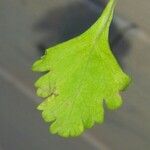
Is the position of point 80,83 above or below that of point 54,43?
above

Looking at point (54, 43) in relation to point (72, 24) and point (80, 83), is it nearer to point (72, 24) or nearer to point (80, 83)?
point (72, 24)

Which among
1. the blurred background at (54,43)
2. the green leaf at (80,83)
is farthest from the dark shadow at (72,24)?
the green leaf at (80,83)

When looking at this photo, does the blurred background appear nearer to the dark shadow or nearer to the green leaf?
the dark shadow

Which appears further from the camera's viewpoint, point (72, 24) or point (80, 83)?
point (72, 24)

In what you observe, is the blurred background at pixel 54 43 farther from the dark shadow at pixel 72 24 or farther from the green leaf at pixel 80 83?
the green leaf at pixel 80 83

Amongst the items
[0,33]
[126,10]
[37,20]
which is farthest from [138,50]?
[0,33]

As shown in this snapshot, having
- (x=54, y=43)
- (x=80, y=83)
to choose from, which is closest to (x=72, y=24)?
(x=54, y=43)

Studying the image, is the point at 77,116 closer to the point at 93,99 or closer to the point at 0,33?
the point at 93,99
